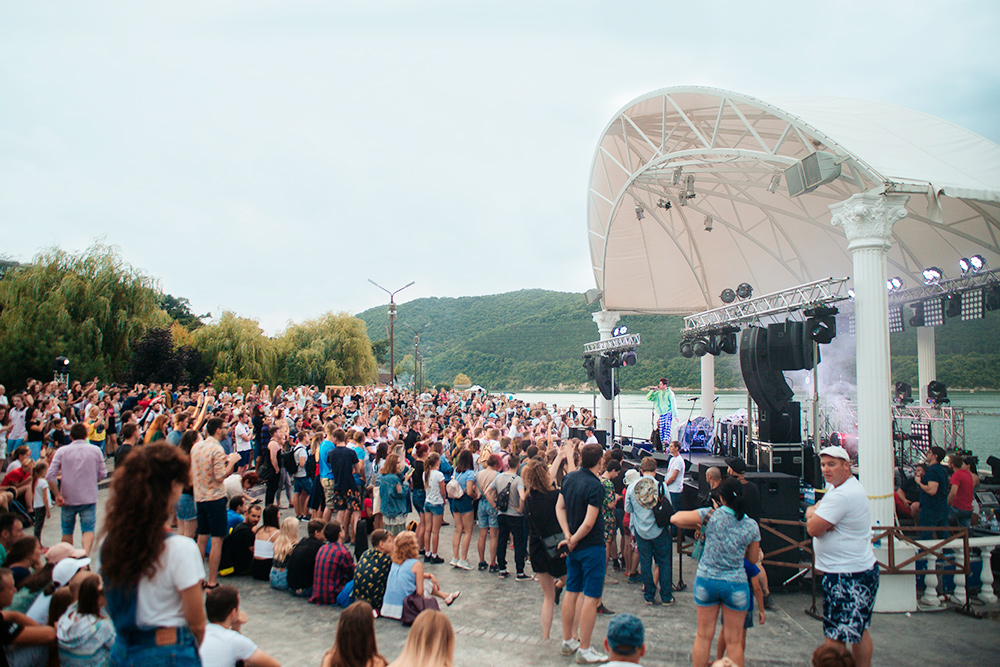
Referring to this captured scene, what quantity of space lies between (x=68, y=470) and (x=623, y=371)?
5341 centimetres

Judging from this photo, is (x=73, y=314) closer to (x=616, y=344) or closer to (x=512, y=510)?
(x=616, y=344)

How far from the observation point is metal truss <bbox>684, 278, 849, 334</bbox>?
8.90 metres

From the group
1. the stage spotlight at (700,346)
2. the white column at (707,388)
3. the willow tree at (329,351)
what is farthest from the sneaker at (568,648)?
the willow tree at (329,351)

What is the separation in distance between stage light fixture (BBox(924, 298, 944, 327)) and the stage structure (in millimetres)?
1263

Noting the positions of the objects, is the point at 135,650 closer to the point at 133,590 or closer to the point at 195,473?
the point at 133,590

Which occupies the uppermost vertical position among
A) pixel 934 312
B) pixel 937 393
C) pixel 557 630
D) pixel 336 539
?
pixel 934 312

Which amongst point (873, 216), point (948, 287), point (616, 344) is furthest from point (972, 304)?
point (616, 344)

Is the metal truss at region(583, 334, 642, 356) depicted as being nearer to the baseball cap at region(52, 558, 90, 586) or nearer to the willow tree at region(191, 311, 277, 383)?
the baseball cap at region(52, 558, 90, 586)

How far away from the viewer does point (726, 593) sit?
166 inches

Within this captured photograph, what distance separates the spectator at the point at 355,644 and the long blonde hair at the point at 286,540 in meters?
3.91

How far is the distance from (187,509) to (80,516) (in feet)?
3.61

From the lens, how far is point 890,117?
38.9ft

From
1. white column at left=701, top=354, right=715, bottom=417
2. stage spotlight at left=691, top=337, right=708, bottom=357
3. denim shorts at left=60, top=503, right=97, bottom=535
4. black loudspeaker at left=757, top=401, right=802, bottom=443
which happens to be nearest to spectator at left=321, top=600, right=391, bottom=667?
denim shorts at left=60, top=503, right=97, bottom=535

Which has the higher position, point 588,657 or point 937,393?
point 937,393
